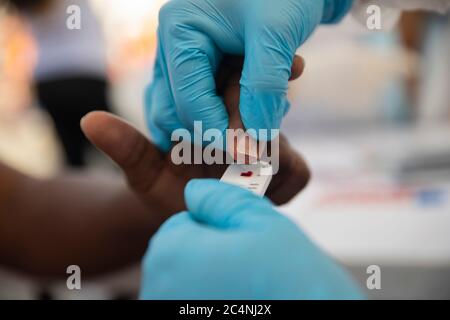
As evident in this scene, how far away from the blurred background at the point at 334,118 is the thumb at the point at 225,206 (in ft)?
2.39

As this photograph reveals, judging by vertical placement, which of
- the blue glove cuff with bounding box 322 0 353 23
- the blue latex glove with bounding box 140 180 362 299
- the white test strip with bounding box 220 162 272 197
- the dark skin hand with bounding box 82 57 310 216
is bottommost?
the blue latex glove with bounding box 140 180 362 299

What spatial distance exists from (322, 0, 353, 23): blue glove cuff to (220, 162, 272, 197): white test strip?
37 centimetres

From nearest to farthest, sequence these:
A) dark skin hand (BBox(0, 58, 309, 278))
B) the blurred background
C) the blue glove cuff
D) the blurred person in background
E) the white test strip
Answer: the white test strip → the blue glove cuff → dark skin hand (BBox(0, 58, 309, 278)) → the blurred background → the blurred person in background

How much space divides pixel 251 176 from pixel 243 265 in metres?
0.22

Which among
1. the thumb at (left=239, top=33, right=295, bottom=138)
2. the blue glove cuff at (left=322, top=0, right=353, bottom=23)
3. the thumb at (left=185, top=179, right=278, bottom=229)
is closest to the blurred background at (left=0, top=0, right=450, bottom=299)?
the blue glove cuff at (left=322, top=0, right=353, bottom=23)

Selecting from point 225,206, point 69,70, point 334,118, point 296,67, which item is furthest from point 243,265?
point 334,118

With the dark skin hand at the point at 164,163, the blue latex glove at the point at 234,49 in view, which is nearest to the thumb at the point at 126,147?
the dark skin hand at the point at 164,163

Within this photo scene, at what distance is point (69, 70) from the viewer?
5.65 ft

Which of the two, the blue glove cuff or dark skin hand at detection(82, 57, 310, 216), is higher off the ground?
the blue glove cuff

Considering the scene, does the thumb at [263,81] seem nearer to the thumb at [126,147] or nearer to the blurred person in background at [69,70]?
the thumb at [126,147]

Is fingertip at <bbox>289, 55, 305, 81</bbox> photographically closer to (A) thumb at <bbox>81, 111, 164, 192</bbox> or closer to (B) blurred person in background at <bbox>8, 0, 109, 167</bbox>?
(A) thumb at <bbox>81, 111, 164, 192</bbox>

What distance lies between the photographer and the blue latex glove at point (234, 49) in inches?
26.6

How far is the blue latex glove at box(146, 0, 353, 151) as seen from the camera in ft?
2.22

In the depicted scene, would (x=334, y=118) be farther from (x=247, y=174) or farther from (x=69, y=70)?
(x=247, y=174)
